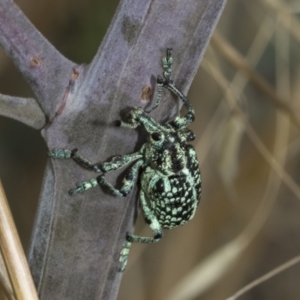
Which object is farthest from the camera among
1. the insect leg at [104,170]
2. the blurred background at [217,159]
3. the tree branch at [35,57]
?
the blurred background at [217,159]

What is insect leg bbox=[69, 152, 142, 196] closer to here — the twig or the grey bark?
the grey bark

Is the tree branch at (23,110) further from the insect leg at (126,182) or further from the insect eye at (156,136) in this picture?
the insect eye at (156,136)

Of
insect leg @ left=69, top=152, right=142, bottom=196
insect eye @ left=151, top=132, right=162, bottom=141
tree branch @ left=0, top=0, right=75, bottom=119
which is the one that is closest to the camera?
tree branch @ left=0, top=0, right=75, bottom=119

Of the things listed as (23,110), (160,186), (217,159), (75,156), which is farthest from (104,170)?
(217,159)

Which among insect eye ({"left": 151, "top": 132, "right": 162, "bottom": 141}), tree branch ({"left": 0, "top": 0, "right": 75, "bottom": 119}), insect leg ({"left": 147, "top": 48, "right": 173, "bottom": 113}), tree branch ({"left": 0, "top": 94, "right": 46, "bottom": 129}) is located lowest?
insect eye ({"left": 151, "top": 132, "right": 162, "bottom": 141})

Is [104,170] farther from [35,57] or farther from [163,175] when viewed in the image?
[163,175]

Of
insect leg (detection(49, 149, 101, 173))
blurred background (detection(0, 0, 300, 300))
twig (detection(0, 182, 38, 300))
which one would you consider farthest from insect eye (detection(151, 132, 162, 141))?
blurred background (detection(0, 0, 300, 300))

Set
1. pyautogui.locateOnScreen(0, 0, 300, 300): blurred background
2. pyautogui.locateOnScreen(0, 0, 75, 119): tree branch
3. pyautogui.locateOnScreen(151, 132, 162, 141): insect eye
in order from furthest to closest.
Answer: pyautogui.locateOnScreen(0, 0, 300, 300): blurred background
pyautogui.locateOnScreen(151, 132, 162, 141): insect eye
pyautogui.locateOnScreen(0, 0, 75, 119): tree branch

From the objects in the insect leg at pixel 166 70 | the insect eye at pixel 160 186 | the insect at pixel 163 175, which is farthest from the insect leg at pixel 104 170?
the insect eye at pixel 160 186
